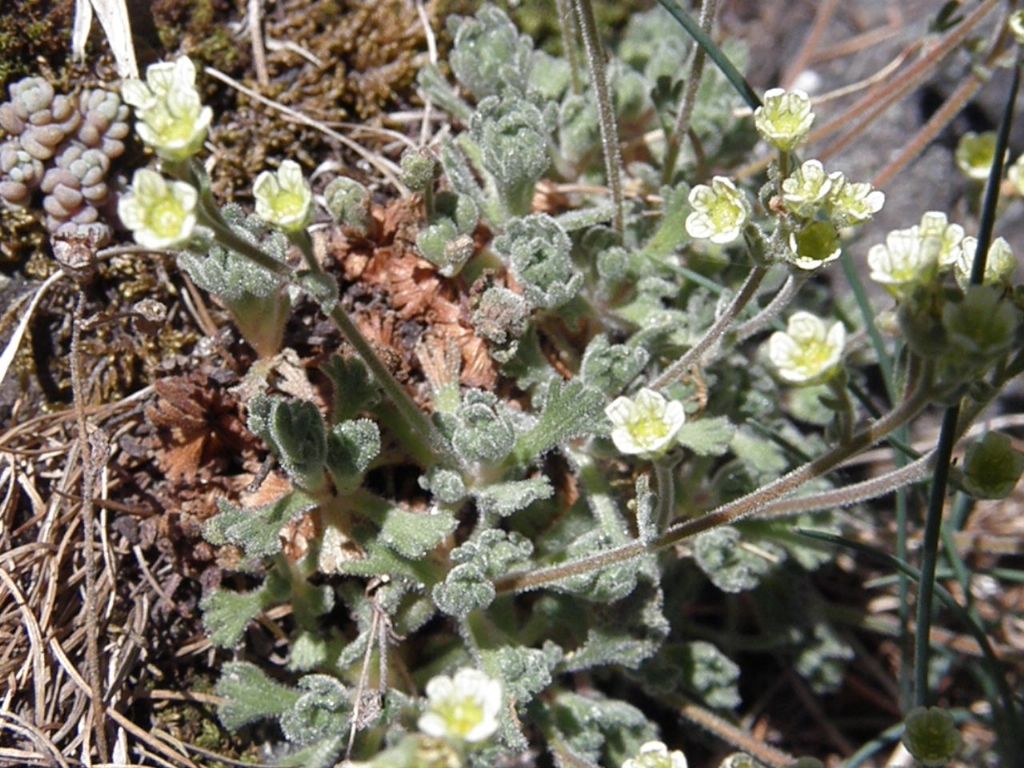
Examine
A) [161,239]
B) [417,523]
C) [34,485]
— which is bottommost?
[34,485]

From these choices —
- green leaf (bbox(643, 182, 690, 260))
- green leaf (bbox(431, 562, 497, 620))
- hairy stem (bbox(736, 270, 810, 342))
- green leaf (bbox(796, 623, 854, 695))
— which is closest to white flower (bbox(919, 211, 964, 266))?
hairy stem (bbox(736, 270, 810, 342))

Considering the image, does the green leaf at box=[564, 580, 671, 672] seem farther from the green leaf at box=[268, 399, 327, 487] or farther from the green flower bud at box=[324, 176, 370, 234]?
the green flower bud at box=[324, 176, 370, 234]

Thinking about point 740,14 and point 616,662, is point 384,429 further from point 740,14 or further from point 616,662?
point 740,14

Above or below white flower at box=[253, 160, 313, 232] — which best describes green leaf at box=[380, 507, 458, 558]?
below

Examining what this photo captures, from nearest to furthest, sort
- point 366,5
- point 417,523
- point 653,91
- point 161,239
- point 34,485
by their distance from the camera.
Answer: point 161,239 < point 417,523 < point 34,485 < point 653,91 < point 366,5

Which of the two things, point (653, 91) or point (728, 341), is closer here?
point (728, 341)

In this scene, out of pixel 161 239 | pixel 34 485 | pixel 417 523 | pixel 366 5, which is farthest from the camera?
pixel 366 5

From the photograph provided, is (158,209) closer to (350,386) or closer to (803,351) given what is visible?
(350,386)

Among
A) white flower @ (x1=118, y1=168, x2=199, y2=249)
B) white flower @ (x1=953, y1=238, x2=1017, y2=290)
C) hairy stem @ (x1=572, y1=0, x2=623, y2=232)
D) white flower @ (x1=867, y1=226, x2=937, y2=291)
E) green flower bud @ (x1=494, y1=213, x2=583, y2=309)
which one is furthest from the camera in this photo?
green flower bud @ (x1=494, y1=213, x2=583, y2=309)

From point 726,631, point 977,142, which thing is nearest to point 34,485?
point 726,631
